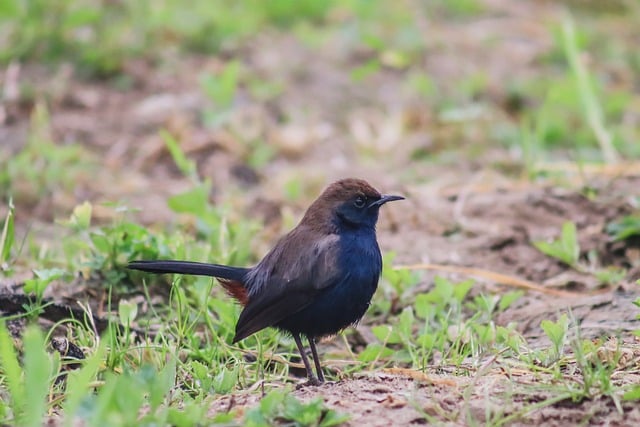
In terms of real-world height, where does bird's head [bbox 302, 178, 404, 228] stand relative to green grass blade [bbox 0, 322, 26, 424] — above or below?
above

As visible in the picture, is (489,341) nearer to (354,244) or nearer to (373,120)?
(354,244)

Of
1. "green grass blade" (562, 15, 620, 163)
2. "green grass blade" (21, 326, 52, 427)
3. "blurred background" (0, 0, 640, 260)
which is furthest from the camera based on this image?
"green grass blade" (562, 15, 620, 163)

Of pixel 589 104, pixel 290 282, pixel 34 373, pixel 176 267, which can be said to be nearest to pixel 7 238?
pixel 176 267

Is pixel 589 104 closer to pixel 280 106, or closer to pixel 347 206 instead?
pixel 280 106

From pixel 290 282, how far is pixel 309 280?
0.08 m

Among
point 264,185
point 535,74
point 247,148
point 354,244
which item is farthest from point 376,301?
point 535,74

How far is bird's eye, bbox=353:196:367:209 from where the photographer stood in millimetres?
4797

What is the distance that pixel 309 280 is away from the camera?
14.5 ft

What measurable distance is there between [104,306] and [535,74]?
5.79 metres

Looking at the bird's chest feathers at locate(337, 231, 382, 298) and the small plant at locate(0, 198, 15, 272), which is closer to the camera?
the bird's chest feathers at locate(337, 231, 382, 298)

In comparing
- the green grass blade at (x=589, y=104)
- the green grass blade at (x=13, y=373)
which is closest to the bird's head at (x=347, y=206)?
the green grass blade at (x=13, y=373)

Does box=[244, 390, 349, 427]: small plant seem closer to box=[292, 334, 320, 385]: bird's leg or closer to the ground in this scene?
the ground

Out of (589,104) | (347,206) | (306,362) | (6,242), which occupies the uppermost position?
(589,104)

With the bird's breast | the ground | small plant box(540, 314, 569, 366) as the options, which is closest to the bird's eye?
the bird's breast
